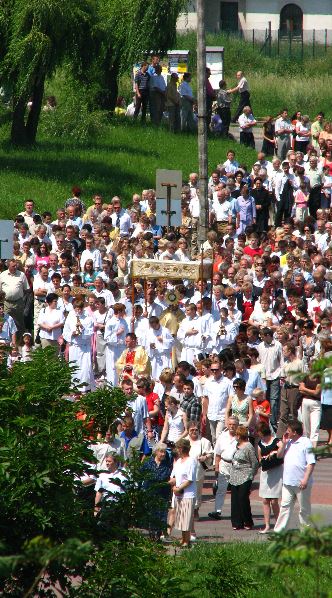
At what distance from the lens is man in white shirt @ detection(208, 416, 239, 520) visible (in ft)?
61.9

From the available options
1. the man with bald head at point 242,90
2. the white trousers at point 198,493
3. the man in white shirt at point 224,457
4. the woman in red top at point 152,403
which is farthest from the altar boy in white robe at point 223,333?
the man with bald head at point 242,90

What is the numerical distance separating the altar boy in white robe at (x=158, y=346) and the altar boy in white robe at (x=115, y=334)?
0.48 m

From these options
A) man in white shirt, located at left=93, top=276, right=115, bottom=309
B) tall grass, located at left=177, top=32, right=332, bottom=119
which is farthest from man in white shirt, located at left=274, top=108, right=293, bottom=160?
man in white shirt, located at left=93, top=276, right=115, bottom=309

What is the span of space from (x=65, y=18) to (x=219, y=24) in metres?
34.5

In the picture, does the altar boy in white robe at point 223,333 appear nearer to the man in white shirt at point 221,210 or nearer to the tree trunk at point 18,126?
the man in white shirt at point 221,210

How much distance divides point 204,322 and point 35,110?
16088 millimetres

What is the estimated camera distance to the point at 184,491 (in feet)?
58.3

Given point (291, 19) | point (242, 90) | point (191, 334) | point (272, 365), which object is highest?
point (291, 19)

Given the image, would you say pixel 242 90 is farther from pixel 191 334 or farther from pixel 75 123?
pixel 191 334

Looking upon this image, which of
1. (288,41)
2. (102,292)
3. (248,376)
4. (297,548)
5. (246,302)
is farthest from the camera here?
(288,41)

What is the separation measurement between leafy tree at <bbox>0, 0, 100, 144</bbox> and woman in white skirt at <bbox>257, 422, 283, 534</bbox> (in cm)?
1921

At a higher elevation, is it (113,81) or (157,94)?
(113,81)

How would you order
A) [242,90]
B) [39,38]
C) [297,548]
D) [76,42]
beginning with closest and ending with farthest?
[297,548] → [39,38] → [76,42] → [242,90]

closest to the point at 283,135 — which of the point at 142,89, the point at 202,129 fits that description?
the point at 142,89
